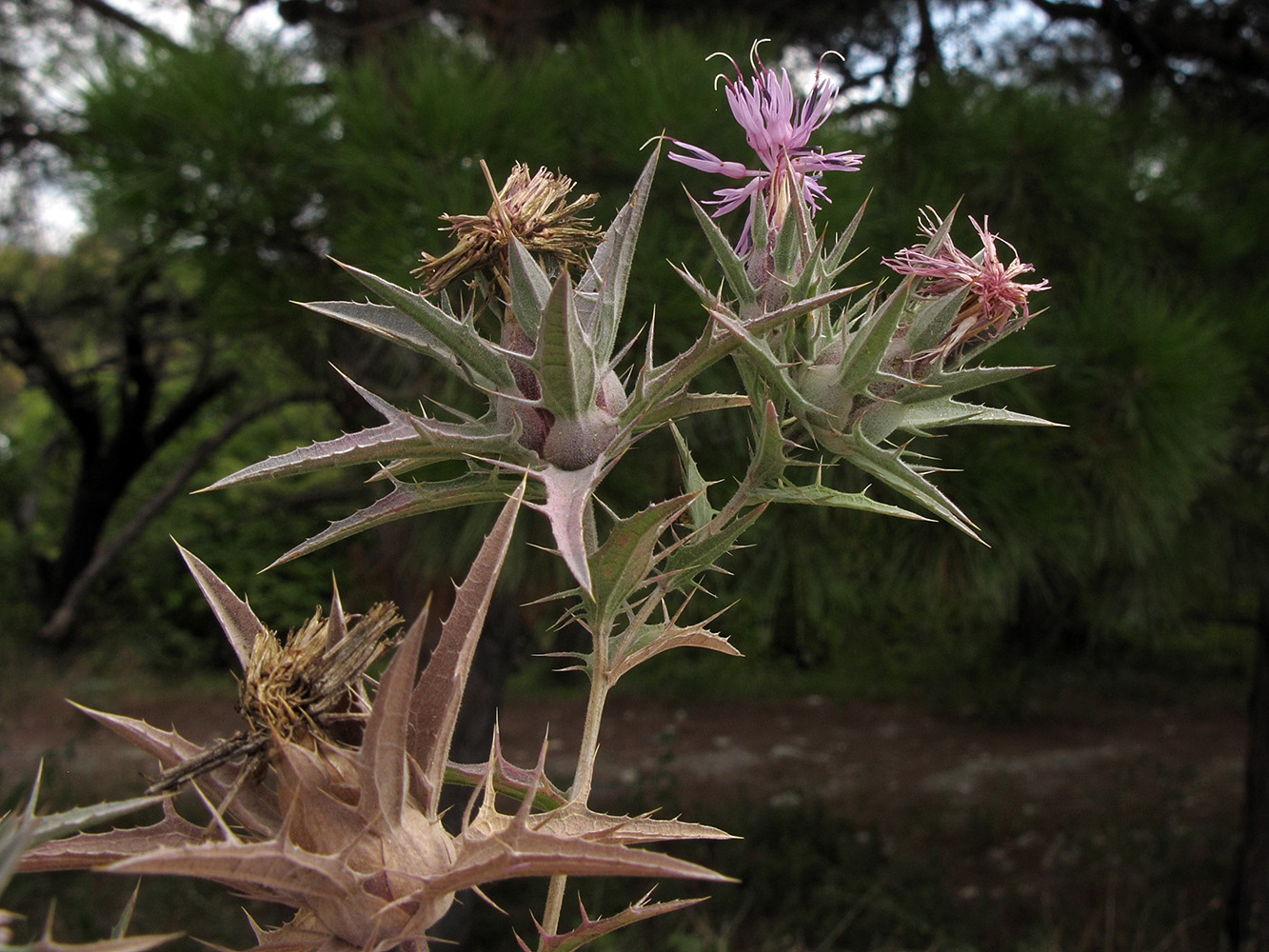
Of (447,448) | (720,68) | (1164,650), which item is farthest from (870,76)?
(1164,650)

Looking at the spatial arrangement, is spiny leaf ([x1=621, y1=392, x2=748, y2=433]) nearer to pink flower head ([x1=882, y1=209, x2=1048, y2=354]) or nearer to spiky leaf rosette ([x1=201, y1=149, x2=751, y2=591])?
spiky leaf rosette ([x1=201, y1=149, x2=751, y2=591])

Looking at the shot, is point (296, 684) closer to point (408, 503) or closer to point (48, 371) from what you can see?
point (408, 503)

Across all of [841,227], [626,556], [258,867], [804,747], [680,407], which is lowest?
[804,747]

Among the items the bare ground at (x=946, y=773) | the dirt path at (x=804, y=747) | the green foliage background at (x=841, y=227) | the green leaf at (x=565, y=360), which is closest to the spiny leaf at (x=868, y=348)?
the green leaf at (x=565, y=360)

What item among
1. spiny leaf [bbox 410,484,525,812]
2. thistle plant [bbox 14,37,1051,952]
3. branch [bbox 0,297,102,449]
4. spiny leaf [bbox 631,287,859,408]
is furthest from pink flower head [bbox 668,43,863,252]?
branch [bbox 0,297,102,449]

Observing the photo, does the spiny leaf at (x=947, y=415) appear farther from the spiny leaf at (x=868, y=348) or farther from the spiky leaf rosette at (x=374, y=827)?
the spiky leaf rosette at (x=374, y=827)

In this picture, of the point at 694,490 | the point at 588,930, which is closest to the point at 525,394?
the point at 694,490

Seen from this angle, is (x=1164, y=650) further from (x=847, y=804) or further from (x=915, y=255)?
(x=915, y=255)
